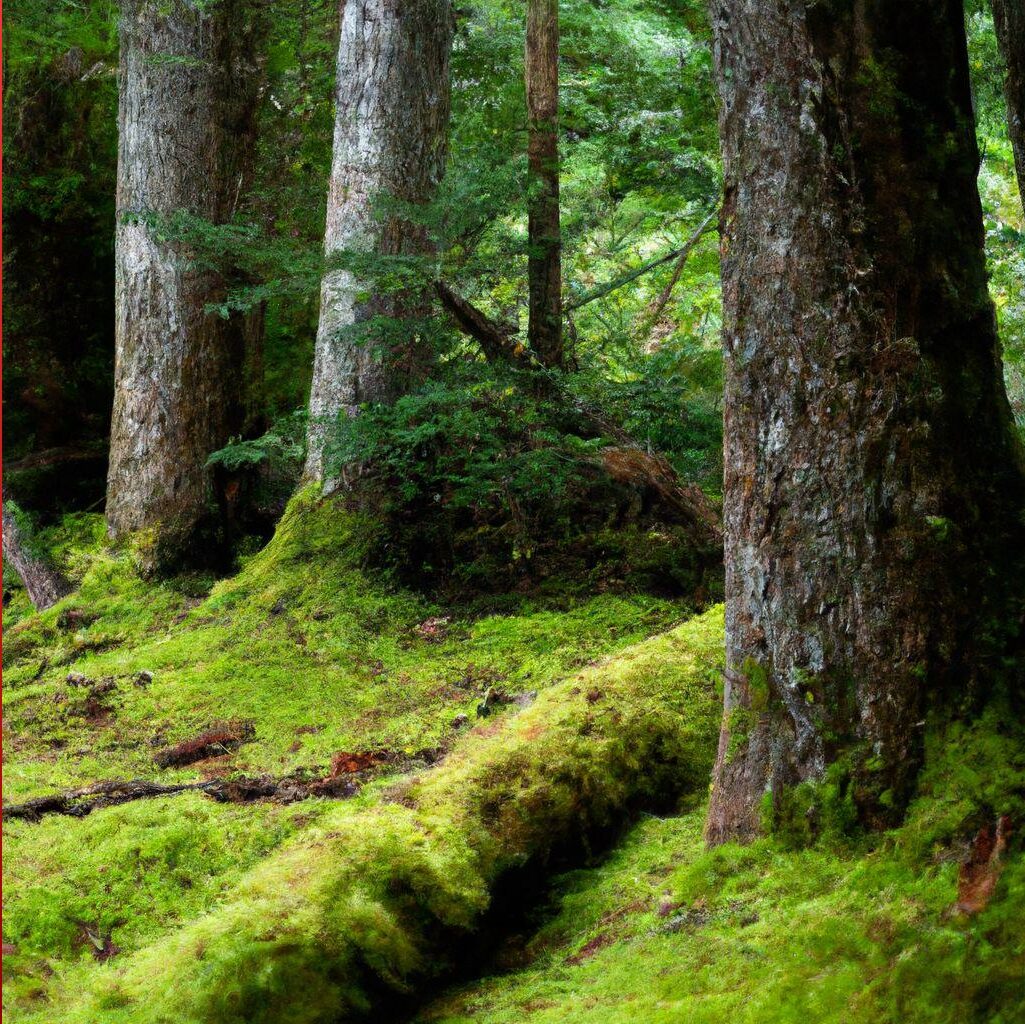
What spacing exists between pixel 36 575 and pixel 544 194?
562cm

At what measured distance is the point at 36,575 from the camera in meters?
8.95

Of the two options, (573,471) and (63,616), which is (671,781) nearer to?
(573,471)

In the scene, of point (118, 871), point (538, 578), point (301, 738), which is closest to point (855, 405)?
point (118, 871)

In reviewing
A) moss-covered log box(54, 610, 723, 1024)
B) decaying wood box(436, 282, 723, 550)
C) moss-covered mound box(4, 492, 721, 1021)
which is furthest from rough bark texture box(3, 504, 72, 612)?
moss-covered log box(54, 610, 723, 1024)

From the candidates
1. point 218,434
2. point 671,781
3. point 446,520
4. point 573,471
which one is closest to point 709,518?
point 573,471

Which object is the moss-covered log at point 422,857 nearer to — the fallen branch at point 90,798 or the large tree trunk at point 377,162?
the fallen branch at point 90,798

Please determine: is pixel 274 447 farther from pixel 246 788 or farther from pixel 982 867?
pixel 982 867

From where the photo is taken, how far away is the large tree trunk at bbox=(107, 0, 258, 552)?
8.84m

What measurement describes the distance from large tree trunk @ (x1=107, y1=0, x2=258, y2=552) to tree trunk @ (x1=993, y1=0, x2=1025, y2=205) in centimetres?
647

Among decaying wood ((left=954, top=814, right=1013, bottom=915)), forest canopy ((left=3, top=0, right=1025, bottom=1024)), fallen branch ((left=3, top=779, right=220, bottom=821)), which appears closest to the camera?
decaying wood ((left=954, top=814, right=1013, bottom=915))

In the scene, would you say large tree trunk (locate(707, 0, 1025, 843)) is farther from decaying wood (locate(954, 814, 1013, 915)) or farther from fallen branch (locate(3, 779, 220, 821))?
fallen branch (locate(3, 779, 220, 821))

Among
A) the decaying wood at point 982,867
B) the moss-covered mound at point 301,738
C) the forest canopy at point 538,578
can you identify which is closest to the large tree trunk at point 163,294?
the forest canopy at point 538,578

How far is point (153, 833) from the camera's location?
341cm

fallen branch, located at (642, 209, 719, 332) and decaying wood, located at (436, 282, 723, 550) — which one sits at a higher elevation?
fallen branch, located at (642, 209, 719, 332)
